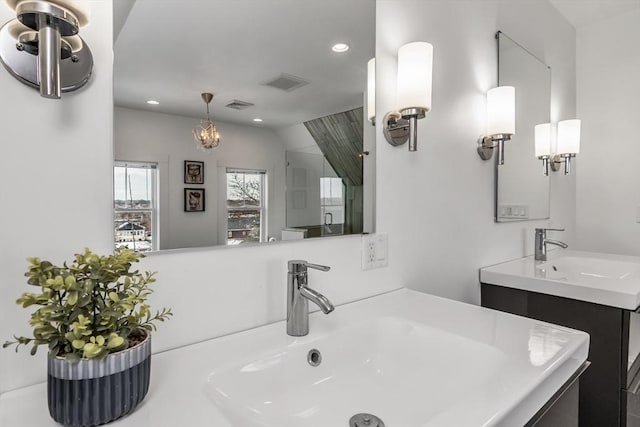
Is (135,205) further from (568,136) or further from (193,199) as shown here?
(568,136)

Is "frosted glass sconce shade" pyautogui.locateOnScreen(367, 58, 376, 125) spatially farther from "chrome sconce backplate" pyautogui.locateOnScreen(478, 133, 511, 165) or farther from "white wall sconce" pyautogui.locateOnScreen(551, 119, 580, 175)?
"white wall sconce" pyautogui.locateOnScreen(551, 119, 580, 175)

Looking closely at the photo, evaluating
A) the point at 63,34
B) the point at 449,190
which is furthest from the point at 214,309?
the point at 449,190

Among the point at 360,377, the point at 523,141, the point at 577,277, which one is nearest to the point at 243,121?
the point at 360,377

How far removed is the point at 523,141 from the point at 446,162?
0.88m

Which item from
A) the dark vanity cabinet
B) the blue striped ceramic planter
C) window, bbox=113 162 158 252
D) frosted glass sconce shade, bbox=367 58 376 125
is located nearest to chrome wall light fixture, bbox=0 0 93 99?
window, bbox=113 162 158 252

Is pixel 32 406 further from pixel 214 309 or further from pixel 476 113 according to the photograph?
pixel 476 113

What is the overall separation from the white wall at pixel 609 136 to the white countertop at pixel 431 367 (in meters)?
2.20

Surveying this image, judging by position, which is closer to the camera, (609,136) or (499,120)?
(499,120)

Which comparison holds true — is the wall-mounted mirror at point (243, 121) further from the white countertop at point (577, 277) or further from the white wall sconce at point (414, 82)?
the white countertop at point (577, 277)

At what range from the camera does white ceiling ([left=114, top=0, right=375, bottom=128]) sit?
80cm

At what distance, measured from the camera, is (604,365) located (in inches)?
54.0

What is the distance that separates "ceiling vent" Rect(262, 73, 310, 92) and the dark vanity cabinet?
4.39 ft

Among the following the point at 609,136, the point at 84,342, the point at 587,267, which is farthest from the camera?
the point at 609,136

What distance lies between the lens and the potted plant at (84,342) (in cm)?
51
